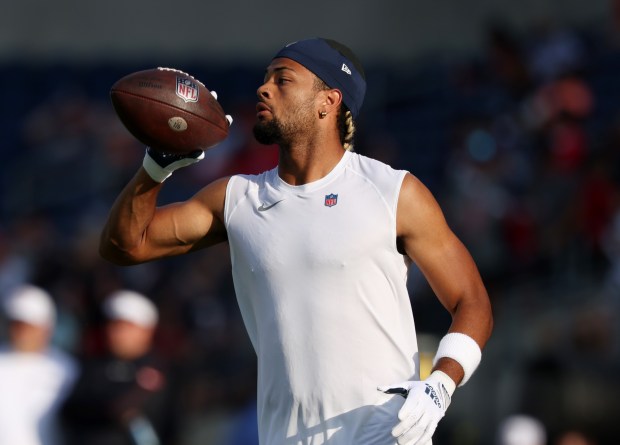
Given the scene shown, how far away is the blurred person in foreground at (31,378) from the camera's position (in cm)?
718

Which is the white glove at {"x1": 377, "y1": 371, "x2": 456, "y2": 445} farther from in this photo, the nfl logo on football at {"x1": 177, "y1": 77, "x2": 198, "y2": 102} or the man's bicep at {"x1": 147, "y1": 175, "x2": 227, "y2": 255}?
the nfl logo on football at {"x1": 177, "y1": 77, "x2": 198, "y2": 102}

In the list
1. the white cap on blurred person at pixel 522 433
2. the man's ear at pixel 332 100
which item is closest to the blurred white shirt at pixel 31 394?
the white cap on blurred person at pixel 522 433

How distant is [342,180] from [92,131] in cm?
951

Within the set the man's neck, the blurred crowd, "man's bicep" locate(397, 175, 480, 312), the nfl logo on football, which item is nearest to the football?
the nfl logo on football

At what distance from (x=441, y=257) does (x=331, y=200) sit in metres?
0.41

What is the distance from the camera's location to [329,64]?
4430mm

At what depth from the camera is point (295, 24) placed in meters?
16.3

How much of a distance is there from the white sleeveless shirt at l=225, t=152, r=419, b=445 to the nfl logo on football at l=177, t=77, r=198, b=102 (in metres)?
0.50

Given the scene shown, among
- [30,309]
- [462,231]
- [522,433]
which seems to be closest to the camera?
[30,309]

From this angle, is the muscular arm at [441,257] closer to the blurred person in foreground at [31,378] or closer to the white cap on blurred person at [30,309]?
the blurred person in foreground at [31,378]

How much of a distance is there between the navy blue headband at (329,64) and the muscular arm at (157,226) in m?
0.50

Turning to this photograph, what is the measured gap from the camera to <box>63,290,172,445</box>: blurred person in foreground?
6.97m

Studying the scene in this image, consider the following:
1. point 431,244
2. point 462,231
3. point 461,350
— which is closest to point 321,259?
point 431,244

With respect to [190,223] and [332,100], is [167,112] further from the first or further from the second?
[332,100]
